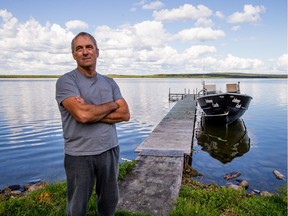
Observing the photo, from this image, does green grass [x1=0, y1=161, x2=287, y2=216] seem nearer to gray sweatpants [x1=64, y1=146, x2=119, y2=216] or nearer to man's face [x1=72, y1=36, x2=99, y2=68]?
gray sweatpants [x1=64, y1=146, x2=119, y2=216]

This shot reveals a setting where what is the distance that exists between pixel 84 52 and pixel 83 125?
3.08 feet

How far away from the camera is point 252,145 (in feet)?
56.7

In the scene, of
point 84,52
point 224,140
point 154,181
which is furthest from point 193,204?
point 224,140

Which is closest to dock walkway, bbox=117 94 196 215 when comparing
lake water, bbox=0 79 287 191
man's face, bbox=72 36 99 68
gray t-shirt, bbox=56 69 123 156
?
lake water, bbox=0 79 287 191

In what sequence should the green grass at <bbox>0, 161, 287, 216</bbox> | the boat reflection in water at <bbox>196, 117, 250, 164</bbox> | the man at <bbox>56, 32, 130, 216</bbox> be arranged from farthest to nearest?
1. the boat reflection in water at <bbox>196, 117, 250, 164</bbox>
2. the green grass at <bbox>0, 161, 287, 216</bbox>
3. the man at <bbox>56, 32, 130, 216</bbox>

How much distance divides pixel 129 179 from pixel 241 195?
8.78 feet

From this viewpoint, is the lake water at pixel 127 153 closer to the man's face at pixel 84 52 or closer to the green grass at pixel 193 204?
the green grass at pixel 193 204

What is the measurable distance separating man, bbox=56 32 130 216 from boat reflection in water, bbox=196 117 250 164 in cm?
1069

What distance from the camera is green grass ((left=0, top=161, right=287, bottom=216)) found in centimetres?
512

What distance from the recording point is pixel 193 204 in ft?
18.5

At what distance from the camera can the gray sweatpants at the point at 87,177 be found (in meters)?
3.52

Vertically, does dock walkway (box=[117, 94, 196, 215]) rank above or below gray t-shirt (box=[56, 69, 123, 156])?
below

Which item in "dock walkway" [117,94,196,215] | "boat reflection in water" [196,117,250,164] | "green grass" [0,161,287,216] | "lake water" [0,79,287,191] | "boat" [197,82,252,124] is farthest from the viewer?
"boat" [197,82,252,124]

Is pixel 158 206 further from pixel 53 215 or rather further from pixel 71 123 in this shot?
pixel 71 123
